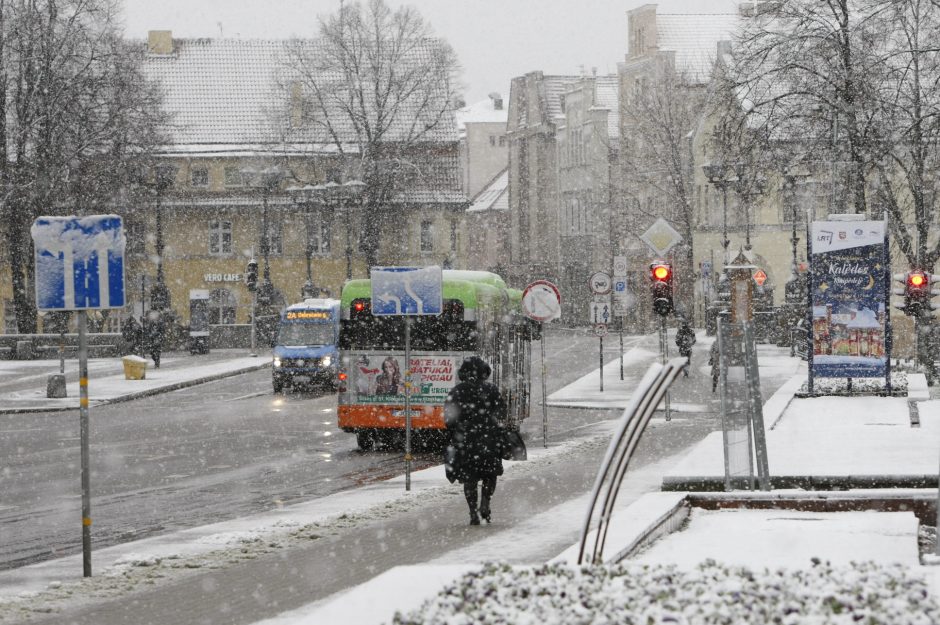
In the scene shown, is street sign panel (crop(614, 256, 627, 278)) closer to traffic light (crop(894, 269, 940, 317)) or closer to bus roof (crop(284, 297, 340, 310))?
bus roof (crop(284, 297, 340, 310))

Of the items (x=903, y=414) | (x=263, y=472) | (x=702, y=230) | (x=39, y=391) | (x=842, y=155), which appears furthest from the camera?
(x=702, y=230)

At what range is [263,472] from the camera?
21.5 metres

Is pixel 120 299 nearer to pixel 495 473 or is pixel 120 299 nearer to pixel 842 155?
pixel 495 473

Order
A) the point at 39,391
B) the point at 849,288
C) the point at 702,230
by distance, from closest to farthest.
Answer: the point at 849,288 → the point at 39,391 → the point at 702,230

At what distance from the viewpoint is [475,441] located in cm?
1475

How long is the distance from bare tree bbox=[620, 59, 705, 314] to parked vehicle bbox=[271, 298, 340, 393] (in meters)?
34.8

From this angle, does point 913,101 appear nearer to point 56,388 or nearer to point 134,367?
point 56,388

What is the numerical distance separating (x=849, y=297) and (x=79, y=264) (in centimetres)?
1944

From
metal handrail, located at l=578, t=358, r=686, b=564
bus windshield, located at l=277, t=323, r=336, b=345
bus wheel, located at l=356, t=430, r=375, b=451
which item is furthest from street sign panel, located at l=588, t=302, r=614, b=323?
metal handrail, located at l=578, t=358, r=686, b=564

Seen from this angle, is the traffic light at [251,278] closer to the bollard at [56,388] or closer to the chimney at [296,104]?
the chimney at [296,104]

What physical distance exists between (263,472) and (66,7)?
39032 millimetres

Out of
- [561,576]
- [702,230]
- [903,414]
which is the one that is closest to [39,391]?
[903,414]

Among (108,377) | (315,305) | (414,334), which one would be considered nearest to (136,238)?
(108,377)

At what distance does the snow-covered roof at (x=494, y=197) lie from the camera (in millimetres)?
113438
